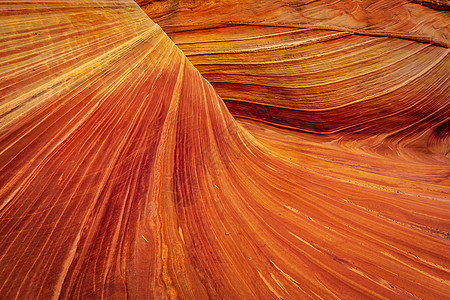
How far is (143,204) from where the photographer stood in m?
0.61

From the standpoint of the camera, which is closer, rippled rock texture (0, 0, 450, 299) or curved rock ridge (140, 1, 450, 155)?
rippled rock texture (0, 0, 450, 299)

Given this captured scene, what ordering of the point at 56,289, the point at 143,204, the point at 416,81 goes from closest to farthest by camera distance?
1. the point at 56,289
2. the point at 143,204
3. the point at 416,81

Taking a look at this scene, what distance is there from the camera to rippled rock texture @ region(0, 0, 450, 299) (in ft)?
1.59

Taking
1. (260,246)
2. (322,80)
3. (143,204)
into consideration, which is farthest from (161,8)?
(260,246)

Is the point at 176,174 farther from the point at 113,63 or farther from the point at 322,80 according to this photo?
the point at 322,80

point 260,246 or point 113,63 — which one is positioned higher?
point 113,63

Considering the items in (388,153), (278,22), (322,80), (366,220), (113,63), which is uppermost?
(278,22)

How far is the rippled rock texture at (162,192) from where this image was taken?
0.48 metres

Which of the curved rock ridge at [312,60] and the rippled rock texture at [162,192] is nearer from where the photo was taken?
the rippled rock texture at [162,192]

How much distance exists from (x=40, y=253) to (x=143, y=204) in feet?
0.71

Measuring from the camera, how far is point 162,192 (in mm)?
654

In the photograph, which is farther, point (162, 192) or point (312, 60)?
point (312, 60)

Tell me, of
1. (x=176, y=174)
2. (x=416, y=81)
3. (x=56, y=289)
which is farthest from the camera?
(x=416, y=81)

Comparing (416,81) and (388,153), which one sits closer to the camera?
(388,153)
